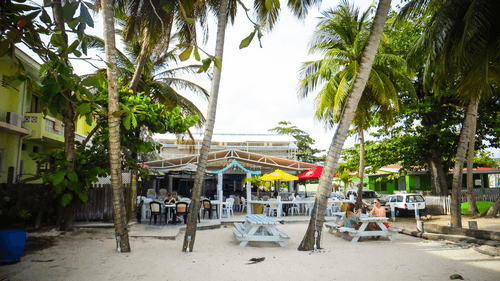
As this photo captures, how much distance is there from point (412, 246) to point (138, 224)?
9058 mm

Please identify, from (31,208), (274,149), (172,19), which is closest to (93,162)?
(31,208)

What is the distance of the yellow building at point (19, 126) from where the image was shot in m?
12.5

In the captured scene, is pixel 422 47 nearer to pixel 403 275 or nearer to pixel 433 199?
pixel 403 275

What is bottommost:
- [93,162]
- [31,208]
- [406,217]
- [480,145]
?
[406,217]

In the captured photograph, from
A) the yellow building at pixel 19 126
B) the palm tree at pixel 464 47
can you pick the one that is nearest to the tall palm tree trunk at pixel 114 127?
the yellow building at pixel 19 126

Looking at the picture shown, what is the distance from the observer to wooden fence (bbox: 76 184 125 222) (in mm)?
11906

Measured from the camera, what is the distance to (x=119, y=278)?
206 inches

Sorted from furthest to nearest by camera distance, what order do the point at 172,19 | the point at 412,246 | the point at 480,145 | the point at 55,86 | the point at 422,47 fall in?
the point at 480,145 < the point at 422,47 < the point at 172,19 < the point at 412,246 < the point at 55,86

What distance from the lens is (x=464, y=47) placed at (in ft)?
30.8

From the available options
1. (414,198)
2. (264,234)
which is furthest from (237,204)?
(414,198)

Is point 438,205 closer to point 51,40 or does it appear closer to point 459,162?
point 459,162

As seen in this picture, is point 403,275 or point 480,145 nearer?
point 403,275

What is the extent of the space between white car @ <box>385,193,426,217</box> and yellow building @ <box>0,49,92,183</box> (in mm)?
16012

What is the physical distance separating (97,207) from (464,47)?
1352 cm
